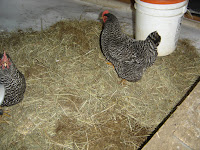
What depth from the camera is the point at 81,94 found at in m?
2.62

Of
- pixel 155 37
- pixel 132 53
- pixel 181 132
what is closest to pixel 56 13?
pixel 132 53

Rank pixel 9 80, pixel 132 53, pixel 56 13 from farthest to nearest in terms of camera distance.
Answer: pixel 56 13 < pixel 132 53 < pixel 9 80

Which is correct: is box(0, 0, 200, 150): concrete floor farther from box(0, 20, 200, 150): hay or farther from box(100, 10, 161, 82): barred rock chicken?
box(100, 10, 161, 82): barred rock chicken

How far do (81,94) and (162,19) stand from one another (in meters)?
1.80

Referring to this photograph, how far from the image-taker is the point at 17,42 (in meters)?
3.50

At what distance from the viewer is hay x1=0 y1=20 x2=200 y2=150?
7.14 feet

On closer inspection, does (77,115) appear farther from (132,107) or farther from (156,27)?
(156,27)

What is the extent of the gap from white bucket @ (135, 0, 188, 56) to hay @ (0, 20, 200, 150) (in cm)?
44

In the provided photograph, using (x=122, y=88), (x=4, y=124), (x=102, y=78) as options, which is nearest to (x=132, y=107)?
(x=122, y=88)

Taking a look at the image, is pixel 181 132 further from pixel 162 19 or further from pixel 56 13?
pixel 56 13

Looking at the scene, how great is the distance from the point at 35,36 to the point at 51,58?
2.65 feet

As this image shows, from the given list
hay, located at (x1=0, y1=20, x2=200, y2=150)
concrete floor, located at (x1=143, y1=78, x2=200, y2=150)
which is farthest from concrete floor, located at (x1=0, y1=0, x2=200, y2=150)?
concrete floor, located at (x1=143, y1=78, x2=200, y2=150)

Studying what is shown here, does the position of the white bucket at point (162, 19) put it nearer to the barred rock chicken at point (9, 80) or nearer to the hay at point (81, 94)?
the hay at point (81, 94)

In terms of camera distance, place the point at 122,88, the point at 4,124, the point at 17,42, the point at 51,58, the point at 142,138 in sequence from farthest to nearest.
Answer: the point at 17,42 < the point at 51,58 < the point at 122,88 < the point at 4,124 < the point at 142,138
